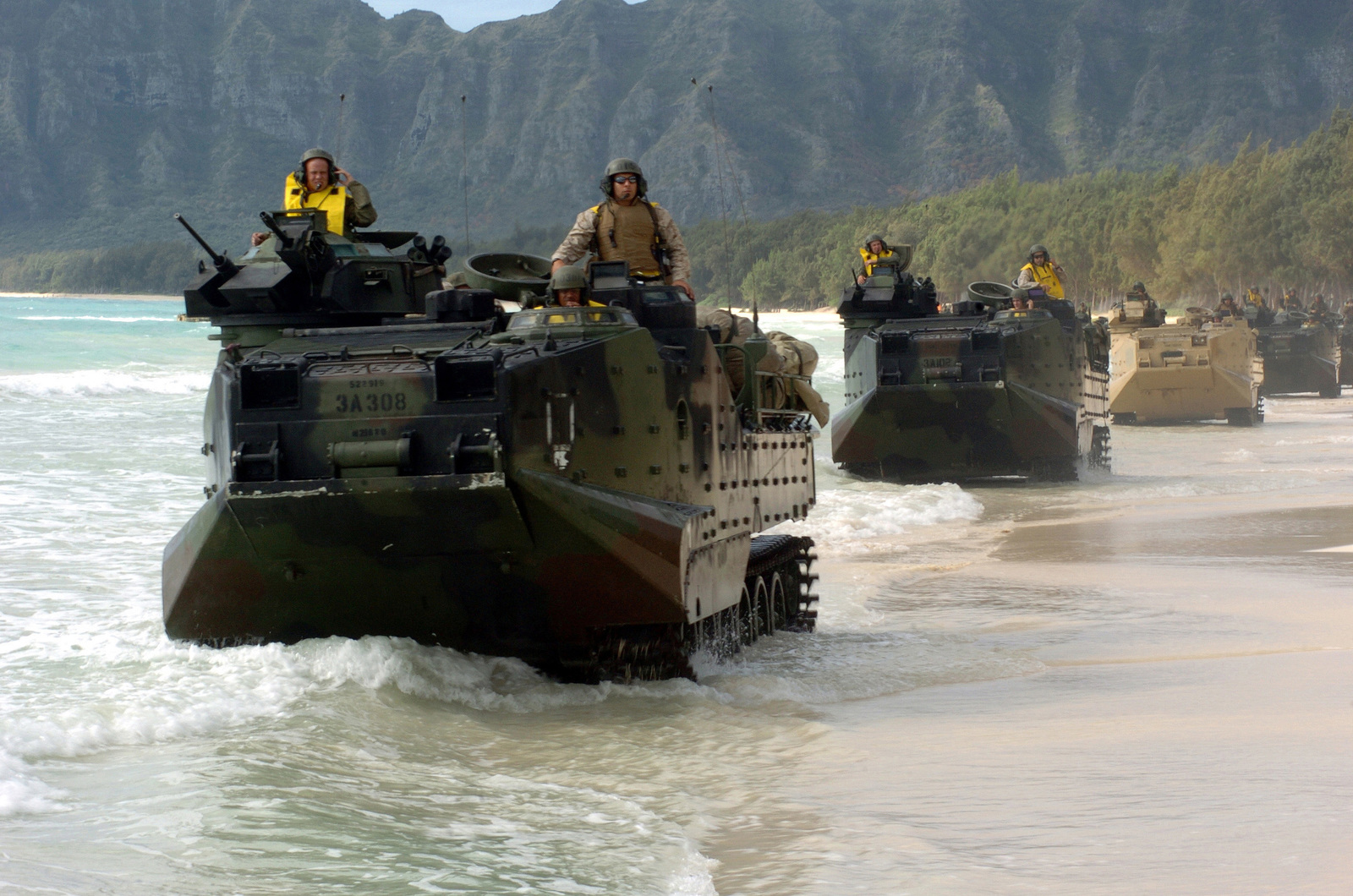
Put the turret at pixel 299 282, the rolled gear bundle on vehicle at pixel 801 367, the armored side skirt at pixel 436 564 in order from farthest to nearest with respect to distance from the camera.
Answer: the rolled gear bundle on vehicle at pixel 801 367
the turret at pixel 299 282
the armored side skirt at pixel 436 564

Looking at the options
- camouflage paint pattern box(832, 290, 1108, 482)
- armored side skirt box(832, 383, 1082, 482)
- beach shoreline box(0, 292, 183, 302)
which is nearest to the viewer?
camouflage paint pattern box(832, 290, 1108, 482)

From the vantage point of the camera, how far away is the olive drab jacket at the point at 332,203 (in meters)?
9.74

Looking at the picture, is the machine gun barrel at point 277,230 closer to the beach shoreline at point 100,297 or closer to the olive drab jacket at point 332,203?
the olive drab jacket at point 332,203

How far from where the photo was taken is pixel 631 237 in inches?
380

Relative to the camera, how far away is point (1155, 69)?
16112 cm

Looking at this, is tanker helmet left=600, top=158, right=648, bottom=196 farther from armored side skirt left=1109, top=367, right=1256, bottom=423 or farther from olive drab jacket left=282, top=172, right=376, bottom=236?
armored side skirt left=1109, top=367, right=1256, bottom=423

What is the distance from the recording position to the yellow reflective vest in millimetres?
21594

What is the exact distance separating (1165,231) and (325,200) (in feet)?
225

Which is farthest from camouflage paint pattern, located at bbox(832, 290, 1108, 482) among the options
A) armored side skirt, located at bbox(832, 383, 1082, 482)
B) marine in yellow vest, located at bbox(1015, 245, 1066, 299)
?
marine in yellow vest, located at bbox(1015, 245, 1066, 299)

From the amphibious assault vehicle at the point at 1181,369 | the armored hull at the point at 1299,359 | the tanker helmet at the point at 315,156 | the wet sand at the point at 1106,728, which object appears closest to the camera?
the wet sand at the point at 1106,728

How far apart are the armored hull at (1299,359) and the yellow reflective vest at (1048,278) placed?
17106 millimetres

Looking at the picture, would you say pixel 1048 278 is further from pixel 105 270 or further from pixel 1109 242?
pixel 105 270

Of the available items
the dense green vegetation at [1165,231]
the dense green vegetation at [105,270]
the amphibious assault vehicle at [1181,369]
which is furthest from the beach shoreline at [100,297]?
the amphibious assault vehicle at [1181,369]

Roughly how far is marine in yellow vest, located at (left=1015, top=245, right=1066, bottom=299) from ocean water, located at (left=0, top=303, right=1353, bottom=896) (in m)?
8.64
